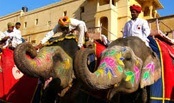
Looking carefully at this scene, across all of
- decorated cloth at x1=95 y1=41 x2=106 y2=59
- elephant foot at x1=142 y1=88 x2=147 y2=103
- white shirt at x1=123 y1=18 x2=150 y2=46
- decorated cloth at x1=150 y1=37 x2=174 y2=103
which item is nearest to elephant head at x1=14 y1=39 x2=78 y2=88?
decorated cloth at x1=95 y1=41 x2=106 y2=59

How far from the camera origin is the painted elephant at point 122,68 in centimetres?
606

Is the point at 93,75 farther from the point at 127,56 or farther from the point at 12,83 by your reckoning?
the point at 12,83

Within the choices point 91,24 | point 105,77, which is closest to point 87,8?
point 91,24

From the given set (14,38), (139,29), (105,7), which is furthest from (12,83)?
(105,7)

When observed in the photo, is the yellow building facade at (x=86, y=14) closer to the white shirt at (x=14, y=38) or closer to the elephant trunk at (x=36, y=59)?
the white shirt at (x=14, y=38)

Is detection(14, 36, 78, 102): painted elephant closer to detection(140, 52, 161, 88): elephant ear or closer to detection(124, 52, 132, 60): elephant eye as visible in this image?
detection(124, 52, 132, 60): elephant eye

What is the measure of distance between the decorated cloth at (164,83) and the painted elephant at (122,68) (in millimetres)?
189

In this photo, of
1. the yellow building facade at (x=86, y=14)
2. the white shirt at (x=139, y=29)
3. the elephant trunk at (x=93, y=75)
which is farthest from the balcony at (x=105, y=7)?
the elephant trunk at (x=93, y=75)

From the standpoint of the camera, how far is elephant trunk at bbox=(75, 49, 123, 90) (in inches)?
235

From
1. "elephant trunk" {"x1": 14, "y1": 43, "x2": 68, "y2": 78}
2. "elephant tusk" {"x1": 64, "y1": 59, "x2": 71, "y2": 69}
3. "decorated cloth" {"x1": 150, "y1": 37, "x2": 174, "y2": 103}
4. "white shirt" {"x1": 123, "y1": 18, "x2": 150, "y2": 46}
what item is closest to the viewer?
"elephant trunk" {"x1": 14, "y1": 43, "x2": 68, "y2": 78}

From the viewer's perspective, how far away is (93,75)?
239 inches

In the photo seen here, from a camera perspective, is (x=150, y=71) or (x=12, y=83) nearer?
(x=150, y=71)

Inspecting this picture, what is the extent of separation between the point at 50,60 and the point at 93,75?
1.26 meters

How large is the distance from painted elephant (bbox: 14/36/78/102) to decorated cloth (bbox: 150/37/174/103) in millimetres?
1386
